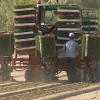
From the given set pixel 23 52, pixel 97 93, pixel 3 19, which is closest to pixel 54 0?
pixel 3 19

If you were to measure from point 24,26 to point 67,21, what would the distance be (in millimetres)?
1412

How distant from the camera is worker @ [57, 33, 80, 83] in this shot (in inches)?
361

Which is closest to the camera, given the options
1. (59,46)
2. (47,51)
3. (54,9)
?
(47,51)

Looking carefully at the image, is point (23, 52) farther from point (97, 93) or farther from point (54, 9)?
point (97, 93)

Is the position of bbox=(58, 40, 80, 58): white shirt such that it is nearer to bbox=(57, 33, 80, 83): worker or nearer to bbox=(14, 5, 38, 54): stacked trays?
bbox=(57, 33, 80, 83): worker

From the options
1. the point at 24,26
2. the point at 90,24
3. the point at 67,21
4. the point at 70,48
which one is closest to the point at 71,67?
the point at 70,48

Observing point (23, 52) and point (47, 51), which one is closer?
point (47, 51)

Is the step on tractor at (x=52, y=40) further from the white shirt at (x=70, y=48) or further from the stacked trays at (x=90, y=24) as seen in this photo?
the stacked trays at (x=90, y=24)

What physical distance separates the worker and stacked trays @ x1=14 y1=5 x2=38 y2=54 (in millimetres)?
1139

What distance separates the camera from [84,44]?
892 centimetres

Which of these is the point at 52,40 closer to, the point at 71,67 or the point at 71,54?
the point at 71,54

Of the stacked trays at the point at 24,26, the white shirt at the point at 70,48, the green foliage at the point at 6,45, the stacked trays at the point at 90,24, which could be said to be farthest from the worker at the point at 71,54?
the stacked trays at the point at 90,24

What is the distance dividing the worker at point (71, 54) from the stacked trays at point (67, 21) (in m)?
0.34

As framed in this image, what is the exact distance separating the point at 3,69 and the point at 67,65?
7.28ft
